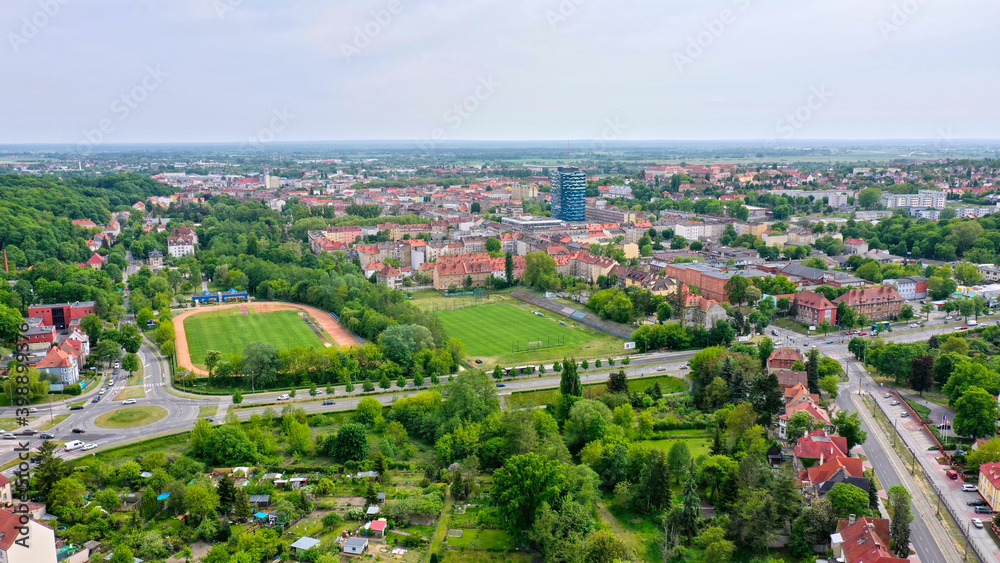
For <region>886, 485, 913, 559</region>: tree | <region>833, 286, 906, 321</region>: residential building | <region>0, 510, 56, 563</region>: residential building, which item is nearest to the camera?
<region>0, 510, 56, 563</region>: residential building

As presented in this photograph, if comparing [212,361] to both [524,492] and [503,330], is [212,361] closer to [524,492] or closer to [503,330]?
[503,330]

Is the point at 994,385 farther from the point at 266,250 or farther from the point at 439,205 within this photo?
the point at 439,205

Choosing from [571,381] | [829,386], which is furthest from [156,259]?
[829,386]

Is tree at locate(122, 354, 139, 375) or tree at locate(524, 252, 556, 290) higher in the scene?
tree at locate(524, 252, 556, 290)

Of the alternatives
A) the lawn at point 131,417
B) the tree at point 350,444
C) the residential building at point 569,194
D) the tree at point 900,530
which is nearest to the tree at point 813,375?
the tree at point 900,530

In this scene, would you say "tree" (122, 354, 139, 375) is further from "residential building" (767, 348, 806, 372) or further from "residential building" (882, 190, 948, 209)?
"residential building" (882, 190, 948, 209)

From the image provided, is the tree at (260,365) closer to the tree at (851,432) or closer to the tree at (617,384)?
the tree at (617,384)

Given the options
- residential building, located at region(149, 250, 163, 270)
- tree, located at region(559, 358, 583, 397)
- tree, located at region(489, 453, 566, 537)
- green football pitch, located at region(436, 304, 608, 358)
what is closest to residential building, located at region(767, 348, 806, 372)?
green football pitch, located at region(436, 304, 608, 358)
